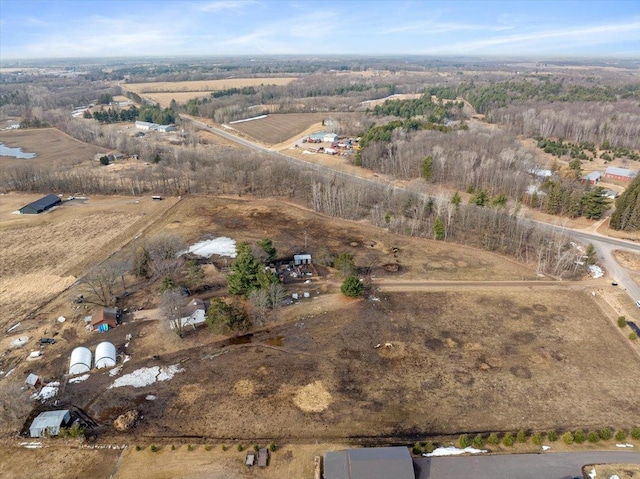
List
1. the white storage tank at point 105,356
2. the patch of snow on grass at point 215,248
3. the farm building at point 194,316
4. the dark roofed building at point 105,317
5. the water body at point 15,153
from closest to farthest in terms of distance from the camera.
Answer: the white storage tank at point 105,356
the dark roofed building at point 105,317
the farm building at point 194,316
the patch of snow on grass at point 215,248
the water body at point 15,153

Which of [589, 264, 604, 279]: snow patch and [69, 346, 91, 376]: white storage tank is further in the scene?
[589, 264, 604, 279]: snow patch

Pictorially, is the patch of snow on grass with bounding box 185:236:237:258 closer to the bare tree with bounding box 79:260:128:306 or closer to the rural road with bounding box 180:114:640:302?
the bare tree with bounding box 79:260:128:306

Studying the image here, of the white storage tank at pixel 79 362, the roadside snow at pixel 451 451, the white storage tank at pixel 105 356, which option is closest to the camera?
the roadside snow at pixel 451 451

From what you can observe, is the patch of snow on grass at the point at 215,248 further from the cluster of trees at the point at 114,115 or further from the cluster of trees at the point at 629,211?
the cluster of trees at the point at 114,115

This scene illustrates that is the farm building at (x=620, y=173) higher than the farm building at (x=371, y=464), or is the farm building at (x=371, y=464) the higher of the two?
the farm building at (x=620, y=173)

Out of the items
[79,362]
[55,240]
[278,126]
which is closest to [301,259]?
[79,362]

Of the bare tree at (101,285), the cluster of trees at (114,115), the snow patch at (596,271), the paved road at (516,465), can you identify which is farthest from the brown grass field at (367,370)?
the cluster of trees at (114,115)

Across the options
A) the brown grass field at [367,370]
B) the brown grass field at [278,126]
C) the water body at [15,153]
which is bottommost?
the brown grass field at [367,370]

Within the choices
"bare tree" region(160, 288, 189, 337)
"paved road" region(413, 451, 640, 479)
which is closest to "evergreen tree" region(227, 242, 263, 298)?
"bare tree" region(160, 288, 189, 337)
